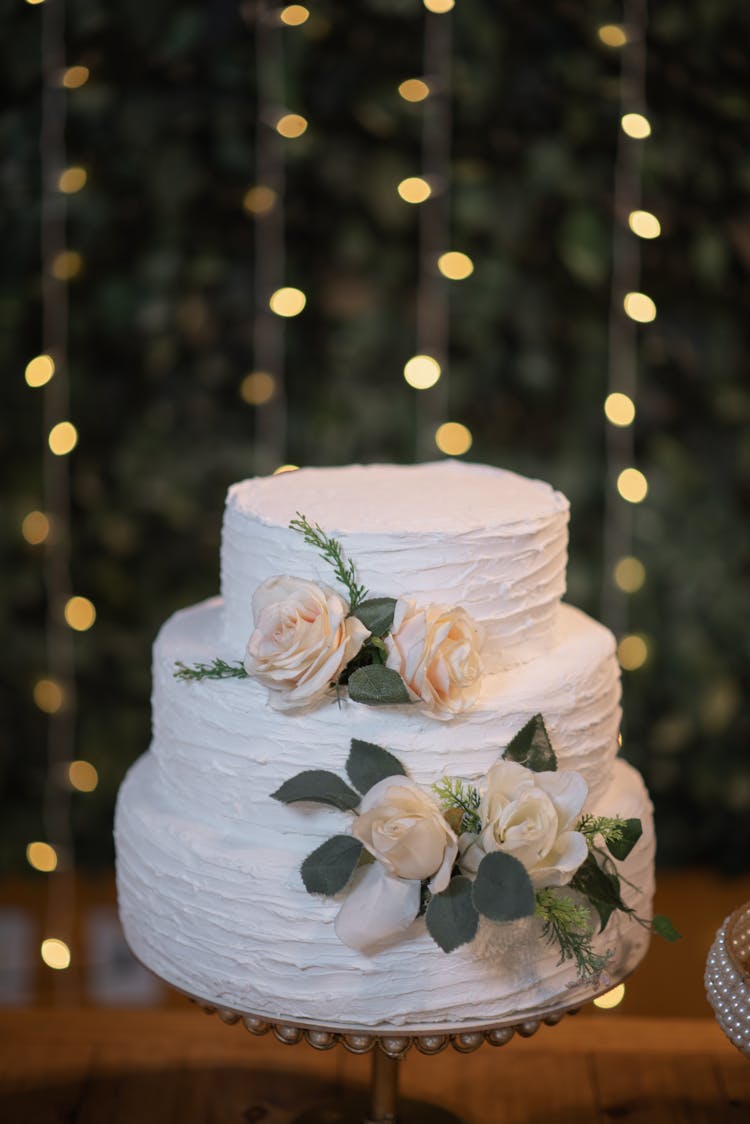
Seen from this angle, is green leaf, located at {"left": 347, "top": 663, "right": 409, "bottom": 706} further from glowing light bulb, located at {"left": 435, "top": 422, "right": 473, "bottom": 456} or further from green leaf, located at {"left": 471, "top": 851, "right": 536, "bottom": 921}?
glowing light bulb, located at {"left": 435, "top": 422, "right": 473, "bottom": 456}

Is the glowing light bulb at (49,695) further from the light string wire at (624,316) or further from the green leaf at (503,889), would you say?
the green leaf at (503,889)

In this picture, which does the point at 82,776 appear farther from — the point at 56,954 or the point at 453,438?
the point at 453,438

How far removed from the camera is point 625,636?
320 cm

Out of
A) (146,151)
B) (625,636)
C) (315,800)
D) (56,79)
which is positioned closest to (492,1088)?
(315,800)

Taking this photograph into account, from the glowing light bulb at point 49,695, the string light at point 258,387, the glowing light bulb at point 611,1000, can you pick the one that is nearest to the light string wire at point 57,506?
the glowing light bulb at point 49,695

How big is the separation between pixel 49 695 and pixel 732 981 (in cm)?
205

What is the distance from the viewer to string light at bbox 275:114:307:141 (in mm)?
2975

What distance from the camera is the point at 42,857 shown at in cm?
325

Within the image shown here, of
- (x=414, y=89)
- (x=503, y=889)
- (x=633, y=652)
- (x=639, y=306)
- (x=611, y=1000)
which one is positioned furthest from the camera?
(x=633, y=652)

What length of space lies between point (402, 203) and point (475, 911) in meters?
1.96

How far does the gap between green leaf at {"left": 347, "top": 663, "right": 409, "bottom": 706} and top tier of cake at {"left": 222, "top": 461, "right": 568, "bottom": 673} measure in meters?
0.10

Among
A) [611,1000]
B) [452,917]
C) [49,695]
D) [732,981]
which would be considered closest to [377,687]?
[452,917]

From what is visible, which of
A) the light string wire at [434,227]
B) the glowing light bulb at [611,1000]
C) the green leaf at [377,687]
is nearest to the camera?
the green leaf at [377,687]

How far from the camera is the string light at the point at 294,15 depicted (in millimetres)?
2924
